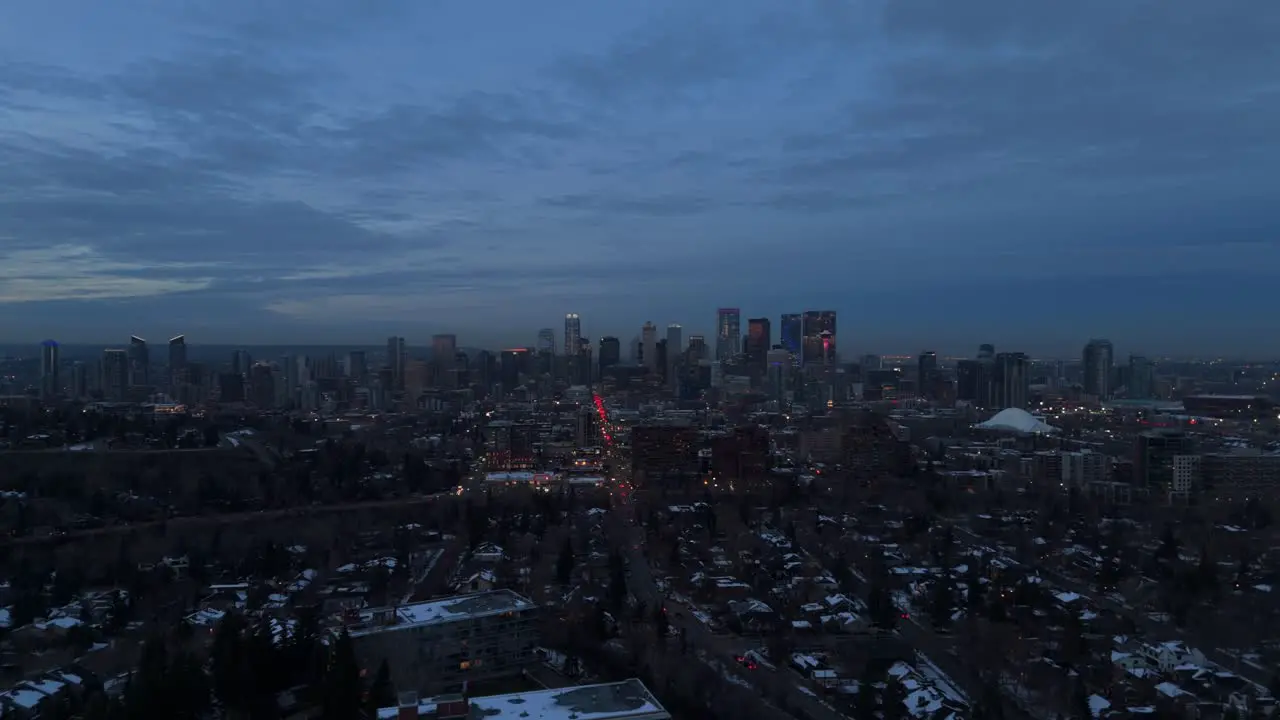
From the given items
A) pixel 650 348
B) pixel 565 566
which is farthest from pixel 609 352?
pixel 565 566

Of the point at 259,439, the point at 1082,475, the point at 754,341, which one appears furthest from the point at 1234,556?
the point at 754,341

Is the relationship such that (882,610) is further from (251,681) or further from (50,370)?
(50,370)

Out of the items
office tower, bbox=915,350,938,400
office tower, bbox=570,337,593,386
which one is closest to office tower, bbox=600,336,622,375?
office tower, bbox=570,337,593,386

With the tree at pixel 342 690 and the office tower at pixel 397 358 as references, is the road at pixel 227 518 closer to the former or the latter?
the tree at pixel 342 690

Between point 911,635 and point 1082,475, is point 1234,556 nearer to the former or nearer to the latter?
point 911,635

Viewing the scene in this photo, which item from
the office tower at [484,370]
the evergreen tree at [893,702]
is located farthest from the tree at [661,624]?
the office tower at [484,370]

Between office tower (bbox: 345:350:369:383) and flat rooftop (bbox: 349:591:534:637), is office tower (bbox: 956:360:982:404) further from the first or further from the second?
flat rooftop (bbox: 349:591:534:637)
